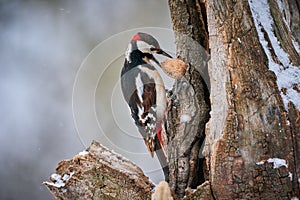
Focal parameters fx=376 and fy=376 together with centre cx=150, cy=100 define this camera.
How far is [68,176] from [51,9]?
58 cm

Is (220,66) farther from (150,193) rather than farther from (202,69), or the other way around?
(150,193)

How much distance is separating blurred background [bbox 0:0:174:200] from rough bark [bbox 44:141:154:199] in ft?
0.96

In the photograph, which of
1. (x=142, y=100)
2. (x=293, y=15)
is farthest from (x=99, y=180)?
(x=293, y=15)

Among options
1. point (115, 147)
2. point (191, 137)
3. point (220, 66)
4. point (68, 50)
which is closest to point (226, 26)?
point (220, 66)

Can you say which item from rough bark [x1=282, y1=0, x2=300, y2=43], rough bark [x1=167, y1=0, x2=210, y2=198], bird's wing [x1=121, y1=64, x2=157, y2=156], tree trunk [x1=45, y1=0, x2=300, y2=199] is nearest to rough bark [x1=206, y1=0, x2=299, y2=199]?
tree trunk [x1=45, y1=0, x2=300, y2=199]

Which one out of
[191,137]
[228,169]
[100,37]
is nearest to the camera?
[228,169]

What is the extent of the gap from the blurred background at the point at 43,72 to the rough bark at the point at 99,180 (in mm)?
291

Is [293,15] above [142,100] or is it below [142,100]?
above

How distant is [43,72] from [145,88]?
0.37 m

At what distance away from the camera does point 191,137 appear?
773 mm

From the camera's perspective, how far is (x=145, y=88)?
87cm

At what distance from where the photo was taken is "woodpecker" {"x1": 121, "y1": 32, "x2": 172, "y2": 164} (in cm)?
83

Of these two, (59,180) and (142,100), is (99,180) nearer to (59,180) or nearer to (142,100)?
(59,180)

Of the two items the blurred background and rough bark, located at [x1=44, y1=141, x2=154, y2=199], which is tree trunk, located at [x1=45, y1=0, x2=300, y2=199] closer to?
rough bark, located at [x1=44, y1=141, x2=154, y2=199]
